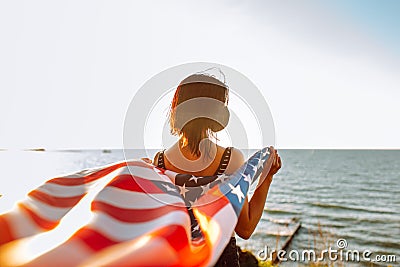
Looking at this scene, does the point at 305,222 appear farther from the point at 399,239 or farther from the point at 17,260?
the point at 17,260

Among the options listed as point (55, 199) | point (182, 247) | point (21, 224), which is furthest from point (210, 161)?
point (21, 224)

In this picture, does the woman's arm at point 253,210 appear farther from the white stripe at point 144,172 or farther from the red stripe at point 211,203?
the white stripe at point 144,172

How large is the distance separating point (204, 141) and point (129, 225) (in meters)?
0.62

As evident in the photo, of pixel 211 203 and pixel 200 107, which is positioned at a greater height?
pixel 200 107

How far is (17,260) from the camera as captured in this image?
158 centimetres

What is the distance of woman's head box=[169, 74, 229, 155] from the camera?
2.12 m

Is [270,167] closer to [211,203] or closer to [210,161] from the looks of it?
[210,161]

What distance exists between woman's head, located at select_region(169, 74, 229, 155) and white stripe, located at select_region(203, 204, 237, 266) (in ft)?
1.42

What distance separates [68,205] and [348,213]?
24.2 meters

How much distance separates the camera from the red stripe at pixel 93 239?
1605 millimetres

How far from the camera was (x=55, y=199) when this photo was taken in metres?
2.20

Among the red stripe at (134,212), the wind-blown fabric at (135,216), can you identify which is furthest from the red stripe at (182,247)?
the red stripe at (134,212)

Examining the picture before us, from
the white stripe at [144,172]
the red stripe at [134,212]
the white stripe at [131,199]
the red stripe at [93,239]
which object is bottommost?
the red stripe at [93,239]

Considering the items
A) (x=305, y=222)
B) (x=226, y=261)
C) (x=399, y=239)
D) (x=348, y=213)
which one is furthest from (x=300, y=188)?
(x=226, y=261)
